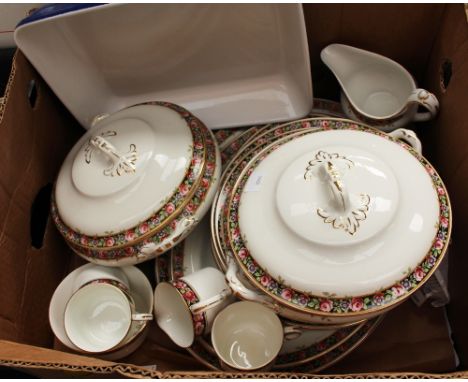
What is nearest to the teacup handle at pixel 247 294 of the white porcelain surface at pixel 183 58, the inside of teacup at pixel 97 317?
the inside of teacup at pixel 97 317

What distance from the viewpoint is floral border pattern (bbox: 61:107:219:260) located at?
60cm

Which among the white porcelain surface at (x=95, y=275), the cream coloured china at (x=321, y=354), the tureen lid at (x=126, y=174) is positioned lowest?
the cream coloured china at (x=321, y=354)

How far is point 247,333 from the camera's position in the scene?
0.69 m

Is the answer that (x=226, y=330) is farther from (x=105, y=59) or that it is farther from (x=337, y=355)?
(x=105, y=59)

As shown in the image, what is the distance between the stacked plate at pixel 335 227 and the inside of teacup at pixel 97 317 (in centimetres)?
23

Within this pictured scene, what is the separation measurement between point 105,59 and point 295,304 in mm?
528

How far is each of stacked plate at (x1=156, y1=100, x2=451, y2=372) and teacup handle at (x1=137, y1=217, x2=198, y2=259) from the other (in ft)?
0.17

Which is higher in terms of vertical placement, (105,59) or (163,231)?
(105,59)

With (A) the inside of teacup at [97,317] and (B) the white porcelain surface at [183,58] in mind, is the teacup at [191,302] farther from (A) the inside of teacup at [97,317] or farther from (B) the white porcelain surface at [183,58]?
(B) the white porcelain surface at [183,58]

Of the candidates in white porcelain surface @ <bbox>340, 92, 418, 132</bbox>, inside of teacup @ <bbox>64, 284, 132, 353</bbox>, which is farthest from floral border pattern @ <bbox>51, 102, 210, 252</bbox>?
white porcelain surface @ <bbox>340, 92, 418, 132</bbox>

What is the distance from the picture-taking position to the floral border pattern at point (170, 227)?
1.97ft

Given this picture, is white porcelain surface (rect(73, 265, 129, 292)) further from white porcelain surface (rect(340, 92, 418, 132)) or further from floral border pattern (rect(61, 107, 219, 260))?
white porcelain surface (rect(340, 92, 418, 132))

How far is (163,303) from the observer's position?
667 millimetres

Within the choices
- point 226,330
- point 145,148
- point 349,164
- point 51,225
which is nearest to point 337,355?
point 226,330
